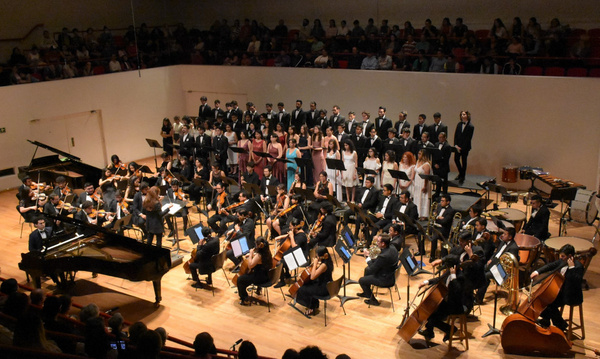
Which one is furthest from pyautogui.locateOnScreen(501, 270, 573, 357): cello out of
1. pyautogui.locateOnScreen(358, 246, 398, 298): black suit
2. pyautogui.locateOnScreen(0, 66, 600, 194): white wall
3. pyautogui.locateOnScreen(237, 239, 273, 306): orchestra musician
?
pyautogui.locateOnScreen(0, 66, 600, 194): white wall

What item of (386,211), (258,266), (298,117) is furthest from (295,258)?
(298,117)

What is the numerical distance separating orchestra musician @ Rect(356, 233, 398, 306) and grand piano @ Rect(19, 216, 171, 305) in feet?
9.97

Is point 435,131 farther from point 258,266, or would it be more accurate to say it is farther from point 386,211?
point 258,266

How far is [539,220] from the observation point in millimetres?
10188

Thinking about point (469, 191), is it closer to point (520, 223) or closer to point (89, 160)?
point (520, 223)

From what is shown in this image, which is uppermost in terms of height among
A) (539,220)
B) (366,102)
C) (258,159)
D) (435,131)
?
(366,102)

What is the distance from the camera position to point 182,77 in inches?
802

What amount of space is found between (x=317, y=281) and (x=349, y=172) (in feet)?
14.9

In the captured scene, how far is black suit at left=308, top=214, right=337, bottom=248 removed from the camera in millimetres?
10430

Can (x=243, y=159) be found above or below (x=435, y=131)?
below

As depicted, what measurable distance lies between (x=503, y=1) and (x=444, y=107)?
3572mm

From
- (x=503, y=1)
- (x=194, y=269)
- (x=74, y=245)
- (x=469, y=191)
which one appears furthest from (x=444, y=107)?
(x=74, y=245)

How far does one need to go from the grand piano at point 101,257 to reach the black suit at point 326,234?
8.93ft

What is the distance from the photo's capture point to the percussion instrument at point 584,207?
38.3ft
